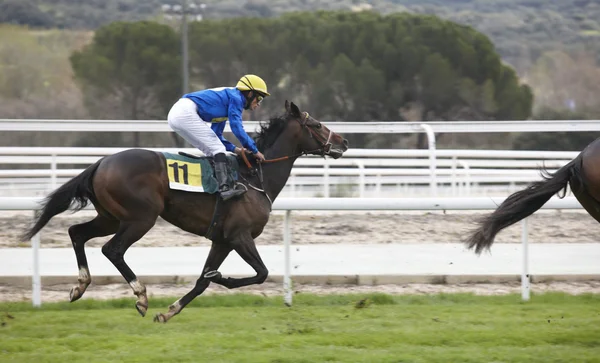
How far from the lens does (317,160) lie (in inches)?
457

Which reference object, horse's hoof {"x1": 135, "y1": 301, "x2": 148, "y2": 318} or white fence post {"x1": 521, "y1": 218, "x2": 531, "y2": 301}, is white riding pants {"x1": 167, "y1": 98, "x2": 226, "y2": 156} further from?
white fence post {"x1": 521, "y1": 218, "x2": 531, "y2": 301}

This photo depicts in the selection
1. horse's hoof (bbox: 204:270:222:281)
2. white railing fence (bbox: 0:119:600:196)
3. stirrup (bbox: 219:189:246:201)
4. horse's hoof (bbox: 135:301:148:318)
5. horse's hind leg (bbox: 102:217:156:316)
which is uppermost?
white railing fence (bbox: 0:119:600:196)

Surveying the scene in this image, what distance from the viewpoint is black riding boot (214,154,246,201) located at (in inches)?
221

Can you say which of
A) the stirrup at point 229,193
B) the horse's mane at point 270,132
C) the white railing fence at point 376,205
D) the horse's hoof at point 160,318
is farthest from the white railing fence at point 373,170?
the horse's hoof at point 160,318

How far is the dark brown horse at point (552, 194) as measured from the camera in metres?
5.27

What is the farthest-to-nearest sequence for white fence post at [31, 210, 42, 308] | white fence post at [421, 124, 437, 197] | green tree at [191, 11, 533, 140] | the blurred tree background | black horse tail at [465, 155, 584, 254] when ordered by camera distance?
green tree at [191, 11, 533, 140] → the blurred tree background → white fence post at [421, 124, 437, 197] → white fence post at [31, 210, 42, 308] → black horse tail at [465, 155, 584, 254]

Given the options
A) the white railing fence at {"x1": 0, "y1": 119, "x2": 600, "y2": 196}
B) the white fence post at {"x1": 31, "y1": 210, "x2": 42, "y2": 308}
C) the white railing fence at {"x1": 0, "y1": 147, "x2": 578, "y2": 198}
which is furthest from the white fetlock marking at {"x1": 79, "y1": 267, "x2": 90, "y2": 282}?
the white railing fence at {"x1": 0, "y1": 119, "x2": 600, "y2": 196}

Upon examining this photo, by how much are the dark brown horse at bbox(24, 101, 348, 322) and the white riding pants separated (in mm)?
268

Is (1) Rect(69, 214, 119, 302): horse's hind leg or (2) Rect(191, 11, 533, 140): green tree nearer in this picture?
(1) Rect(69, 214, 119, 302): horse's hind leg

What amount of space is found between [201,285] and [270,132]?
124cm

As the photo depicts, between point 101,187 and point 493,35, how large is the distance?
40.0 m

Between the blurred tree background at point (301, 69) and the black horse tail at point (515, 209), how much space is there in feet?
51.1

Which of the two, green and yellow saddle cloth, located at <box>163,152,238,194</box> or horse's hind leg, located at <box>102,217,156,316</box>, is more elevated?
green and yellow saddle cloth, located at <box>163,152,238,194</box>

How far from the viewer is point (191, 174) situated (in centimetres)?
562
